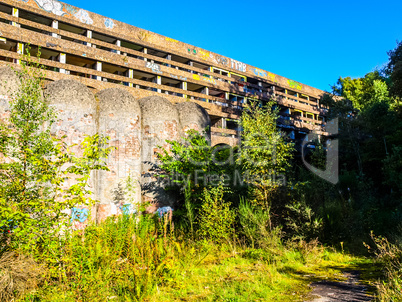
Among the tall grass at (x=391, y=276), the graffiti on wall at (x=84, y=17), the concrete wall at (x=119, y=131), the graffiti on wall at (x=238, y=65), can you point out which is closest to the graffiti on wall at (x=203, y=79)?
the graffiti on wall at (x=238, y=65)

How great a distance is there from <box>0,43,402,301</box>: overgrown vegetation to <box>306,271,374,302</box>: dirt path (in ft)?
0.97

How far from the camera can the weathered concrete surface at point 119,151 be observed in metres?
12.0

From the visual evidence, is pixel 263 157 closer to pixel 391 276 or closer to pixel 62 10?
pixel 391 276

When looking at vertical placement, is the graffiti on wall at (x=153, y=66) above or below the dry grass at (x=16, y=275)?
above

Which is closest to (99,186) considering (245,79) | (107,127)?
(107,127)

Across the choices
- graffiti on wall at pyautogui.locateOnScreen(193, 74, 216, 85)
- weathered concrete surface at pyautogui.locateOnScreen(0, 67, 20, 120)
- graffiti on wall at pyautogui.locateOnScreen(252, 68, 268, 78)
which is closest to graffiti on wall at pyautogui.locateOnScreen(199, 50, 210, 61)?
graffiti on wall at pyautogui.locateOnScreen(193, 74, 216, 85)

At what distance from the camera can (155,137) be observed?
44.4ft

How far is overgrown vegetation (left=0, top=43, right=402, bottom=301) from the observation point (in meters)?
4.80

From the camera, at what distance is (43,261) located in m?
5.10

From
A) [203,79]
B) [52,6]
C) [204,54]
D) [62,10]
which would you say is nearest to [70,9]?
[62,10]

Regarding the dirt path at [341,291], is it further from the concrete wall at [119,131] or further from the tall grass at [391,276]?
the concrete wall at [119,131]

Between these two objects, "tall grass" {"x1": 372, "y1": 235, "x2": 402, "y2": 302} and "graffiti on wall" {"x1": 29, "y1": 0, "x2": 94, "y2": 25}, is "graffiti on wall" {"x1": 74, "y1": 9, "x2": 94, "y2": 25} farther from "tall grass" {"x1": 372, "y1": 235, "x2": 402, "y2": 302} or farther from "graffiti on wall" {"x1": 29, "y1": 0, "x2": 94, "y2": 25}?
"tall grass" {"x1": 372, "y1": 235, "x2": 402, "y2": 302}

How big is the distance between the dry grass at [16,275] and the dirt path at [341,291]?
4.64 m

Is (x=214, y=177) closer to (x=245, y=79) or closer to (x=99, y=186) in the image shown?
(x=99, y=186)
